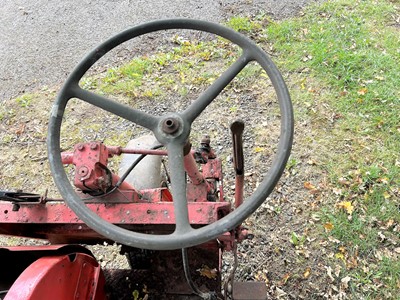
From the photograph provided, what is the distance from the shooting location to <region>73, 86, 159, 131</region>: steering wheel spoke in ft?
6.01

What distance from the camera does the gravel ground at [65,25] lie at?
15.9ft

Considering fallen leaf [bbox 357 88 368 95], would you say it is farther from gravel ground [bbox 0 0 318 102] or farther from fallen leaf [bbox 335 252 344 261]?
fallen leaf [bbox 335 252 344 261]

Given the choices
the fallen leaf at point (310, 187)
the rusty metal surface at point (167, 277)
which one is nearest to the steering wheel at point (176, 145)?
the rusty metal surface at point (167, 277)

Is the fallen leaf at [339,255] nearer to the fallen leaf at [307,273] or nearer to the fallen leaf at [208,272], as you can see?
the fallen leaf at [307,273]

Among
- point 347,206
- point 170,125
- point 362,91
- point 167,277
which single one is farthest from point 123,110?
point 362,91

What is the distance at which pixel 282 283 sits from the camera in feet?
10.2

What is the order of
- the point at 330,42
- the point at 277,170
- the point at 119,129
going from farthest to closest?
1. the point at 330,42
2. the point at 119,129
3. the point at 277,170

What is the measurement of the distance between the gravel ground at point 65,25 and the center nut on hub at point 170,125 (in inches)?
131

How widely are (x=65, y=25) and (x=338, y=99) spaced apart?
344 centimetres

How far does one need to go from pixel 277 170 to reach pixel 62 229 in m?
1.20

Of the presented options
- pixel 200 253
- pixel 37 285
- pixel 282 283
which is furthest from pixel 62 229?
pixel 282 283

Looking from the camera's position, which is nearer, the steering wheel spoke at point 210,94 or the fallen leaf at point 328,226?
the steering wheel spoke at point 210,94

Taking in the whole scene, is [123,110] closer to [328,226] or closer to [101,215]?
[101,215]

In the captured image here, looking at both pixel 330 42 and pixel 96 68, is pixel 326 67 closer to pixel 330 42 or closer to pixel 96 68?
pixel 330 42
